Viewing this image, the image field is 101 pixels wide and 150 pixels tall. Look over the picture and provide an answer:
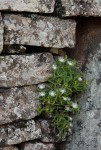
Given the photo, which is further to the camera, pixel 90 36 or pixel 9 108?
pixel 90 36

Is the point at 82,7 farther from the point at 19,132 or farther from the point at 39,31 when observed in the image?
the point at 19,132

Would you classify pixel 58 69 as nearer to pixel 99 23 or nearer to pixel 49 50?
pixel 49 50

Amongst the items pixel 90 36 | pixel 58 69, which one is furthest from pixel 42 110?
pixel 90 36

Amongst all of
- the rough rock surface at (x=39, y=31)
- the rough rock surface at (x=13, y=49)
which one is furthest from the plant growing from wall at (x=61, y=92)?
the rough rock surface at (x=13, y=49)

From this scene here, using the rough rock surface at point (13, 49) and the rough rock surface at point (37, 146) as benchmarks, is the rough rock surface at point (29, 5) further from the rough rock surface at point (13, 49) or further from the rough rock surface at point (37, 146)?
the rough rock surface at point (37, 146)

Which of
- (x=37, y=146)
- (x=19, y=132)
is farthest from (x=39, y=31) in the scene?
(x=37, y=146)

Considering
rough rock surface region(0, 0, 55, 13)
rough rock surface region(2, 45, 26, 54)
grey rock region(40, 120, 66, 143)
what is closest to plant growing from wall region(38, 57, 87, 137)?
grey rock region(40, 120, 66, 143)

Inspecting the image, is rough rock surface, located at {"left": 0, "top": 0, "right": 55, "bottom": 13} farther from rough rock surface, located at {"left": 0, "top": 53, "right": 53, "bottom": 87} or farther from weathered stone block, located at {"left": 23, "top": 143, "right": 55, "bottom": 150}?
weathered stone block, located at {"left": 23, "top": 143, "right": 55, "bottom": 150}

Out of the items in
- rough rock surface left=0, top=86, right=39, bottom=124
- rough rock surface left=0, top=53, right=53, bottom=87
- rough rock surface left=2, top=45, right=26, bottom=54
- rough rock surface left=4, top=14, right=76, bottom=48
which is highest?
rough rock surface left=4, top=14, right=76, bottom=48
